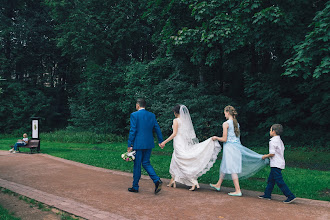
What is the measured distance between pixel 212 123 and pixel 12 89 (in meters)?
25.7

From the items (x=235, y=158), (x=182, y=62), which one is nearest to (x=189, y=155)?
(x=235, y=158)

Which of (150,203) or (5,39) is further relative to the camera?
(5,39)

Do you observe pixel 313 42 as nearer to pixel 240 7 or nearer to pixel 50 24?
pixel 240 7

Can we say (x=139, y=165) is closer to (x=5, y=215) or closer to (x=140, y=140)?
(x=140, y=140)

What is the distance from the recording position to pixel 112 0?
27641 mm

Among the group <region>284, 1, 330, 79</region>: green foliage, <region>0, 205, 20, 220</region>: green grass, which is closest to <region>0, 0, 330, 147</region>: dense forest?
<region>284, 1, 330, 79</region>: green foliage

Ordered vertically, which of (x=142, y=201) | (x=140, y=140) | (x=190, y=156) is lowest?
(x=142, y=201)

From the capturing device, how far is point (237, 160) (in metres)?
6.79

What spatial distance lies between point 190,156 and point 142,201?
1.65m

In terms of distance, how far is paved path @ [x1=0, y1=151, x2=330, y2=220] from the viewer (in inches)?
210

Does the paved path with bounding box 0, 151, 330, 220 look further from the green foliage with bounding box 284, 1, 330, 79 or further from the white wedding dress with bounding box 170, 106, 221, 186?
the green foliage with bounding box 284, 1, 330, 79

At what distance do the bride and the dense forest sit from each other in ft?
17.5

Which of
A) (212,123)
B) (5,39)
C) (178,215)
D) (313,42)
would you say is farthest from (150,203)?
(5,39)

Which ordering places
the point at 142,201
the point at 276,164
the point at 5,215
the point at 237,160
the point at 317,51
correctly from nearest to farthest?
the point at 5,215 → the point at 142,201 → the point at 276,164 → the point at 237,160 → the point at 317,51
